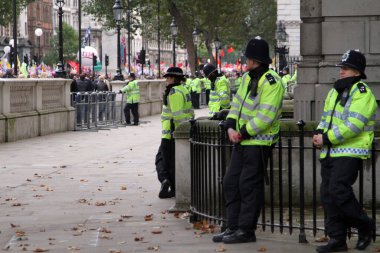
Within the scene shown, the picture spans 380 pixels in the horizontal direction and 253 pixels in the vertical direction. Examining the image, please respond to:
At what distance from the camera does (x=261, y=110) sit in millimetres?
9969

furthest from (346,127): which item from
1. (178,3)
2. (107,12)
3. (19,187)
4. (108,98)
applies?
→ (107,12)

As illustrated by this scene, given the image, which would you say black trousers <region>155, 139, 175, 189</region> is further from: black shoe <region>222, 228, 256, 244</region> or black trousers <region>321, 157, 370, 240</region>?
black trousers <region>321, 157, 370, 240</region>

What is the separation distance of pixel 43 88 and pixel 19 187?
14078 mm

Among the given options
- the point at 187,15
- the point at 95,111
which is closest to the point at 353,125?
the point at 95,111

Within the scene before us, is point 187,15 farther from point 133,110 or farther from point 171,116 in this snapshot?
point 171,116

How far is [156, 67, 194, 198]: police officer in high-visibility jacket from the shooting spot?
14.1m

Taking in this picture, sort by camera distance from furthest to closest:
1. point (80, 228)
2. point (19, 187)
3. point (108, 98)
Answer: point (108, 98)
point (19, 187)
point (80, 228)

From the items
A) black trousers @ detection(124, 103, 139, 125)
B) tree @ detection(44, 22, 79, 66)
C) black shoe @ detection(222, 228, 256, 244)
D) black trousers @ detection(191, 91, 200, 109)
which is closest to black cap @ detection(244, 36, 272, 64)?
black shoe @ detection(222, 228, 256, 244)

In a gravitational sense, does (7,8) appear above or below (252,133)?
above

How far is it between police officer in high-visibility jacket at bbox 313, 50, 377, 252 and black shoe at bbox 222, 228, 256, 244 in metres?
0.81

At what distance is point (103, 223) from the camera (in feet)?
39.7

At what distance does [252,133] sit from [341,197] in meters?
1.01

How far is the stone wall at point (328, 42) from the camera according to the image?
41.7 feet

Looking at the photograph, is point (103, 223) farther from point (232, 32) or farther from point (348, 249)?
point (232, 32)
